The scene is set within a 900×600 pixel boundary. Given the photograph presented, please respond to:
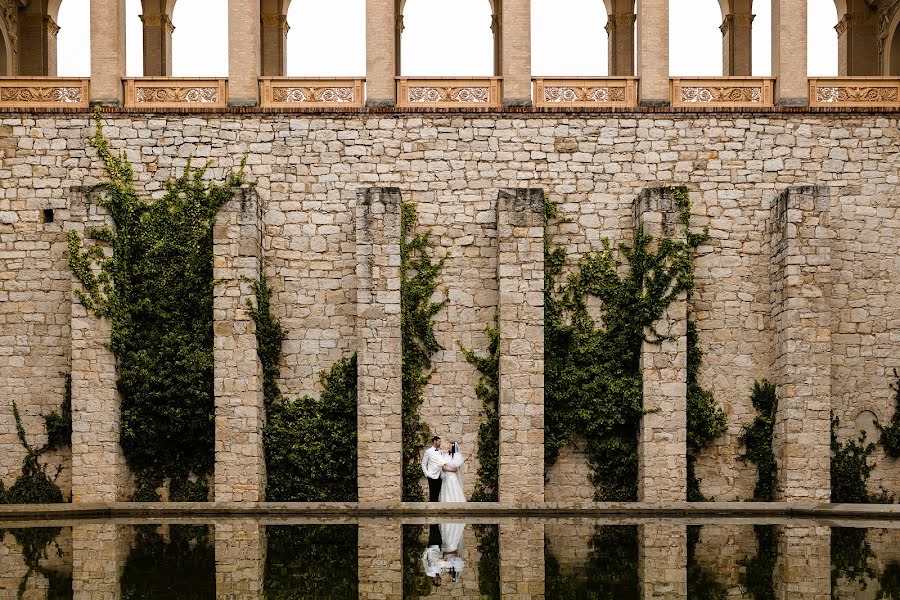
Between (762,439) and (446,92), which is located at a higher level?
(446,92)

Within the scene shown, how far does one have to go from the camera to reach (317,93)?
23.0 m

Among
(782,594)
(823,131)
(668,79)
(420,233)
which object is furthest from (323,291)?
(782,594)

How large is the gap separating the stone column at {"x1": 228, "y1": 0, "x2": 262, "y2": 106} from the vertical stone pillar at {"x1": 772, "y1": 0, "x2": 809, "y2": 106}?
9.28 metres

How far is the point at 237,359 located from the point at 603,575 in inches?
375

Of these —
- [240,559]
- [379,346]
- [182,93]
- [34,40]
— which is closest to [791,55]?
[379,346]

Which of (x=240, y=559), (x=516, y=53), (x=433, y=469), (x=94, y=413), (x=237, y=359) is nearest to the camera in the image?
(x=240, y=559)

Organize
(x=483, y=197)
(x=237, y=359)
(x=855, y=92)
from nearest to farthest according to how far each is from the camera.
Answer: (x=237, y=359) < (x=483, y=197) < (x=855, y=92)

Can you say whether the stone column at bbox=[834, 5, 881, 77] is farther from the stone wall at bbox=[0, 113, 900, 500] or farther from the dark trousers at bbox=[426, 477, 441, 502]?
the dark trousers at bbox=[426, 477, 441, 502]

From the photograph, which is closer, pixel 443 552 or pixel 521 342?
pixel 443 552

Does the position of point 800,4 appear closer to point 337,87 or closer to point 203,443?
point 337,87

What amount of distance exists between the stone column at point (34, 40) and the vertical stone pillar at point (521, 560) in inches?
609

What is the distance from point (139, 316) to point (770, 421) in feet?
35.7

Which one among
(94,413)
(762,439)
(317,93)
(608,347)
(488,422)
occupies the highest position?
(317,93)

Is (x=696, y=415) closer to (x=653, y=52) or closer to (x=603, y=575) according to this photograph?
(x=653, y=52)
